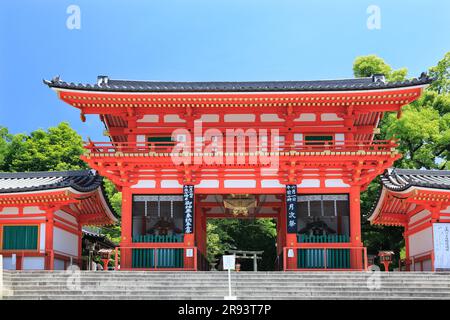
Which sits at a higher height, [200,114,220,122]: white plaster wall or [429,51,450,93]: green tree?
[429,51,450,93]: green tree

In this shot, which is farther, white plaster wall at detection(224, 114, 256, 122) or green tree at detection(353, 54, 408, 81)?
green tree at detection(353, 54, 408, 81)

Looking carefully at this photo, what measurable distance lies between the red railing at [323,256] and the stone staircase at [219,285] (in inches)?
120

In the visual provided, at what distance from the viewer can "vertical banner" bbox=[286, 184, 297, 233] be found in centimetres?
2242

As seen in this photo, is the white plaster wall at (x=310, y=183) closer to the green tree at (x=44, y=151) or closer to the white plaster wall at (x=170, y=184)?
the white plaster wall at (x=170, y=184)

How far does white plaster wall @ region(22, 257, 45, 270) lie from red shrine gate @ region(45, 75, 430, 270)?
3.17 m

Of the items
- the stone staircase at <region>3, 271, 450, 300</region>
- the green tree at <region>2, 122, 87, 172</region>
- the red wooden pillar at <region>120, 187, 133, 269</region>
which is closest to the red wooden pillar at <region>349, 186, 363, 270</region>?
the stone staircase at <region>3, 271, 450, 300</region>

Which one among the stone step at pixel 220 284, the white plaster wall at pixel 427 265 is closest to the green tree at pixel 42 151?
the white plaster wall at pixel 427 265

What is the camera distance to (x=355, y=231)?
2236cm

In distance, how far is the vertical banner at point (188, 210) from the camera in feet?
73.6

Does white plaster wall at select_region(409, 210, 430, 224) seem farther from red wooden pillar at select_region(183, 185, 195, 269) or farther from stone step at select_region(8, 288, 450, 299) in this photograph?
red wooden pillar at select_region(183, 185, 195, 269)

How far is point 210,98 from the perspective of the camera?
883 inches

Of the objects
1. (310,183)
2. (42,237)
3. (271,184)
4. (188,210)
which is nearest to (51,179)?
(42,237)
